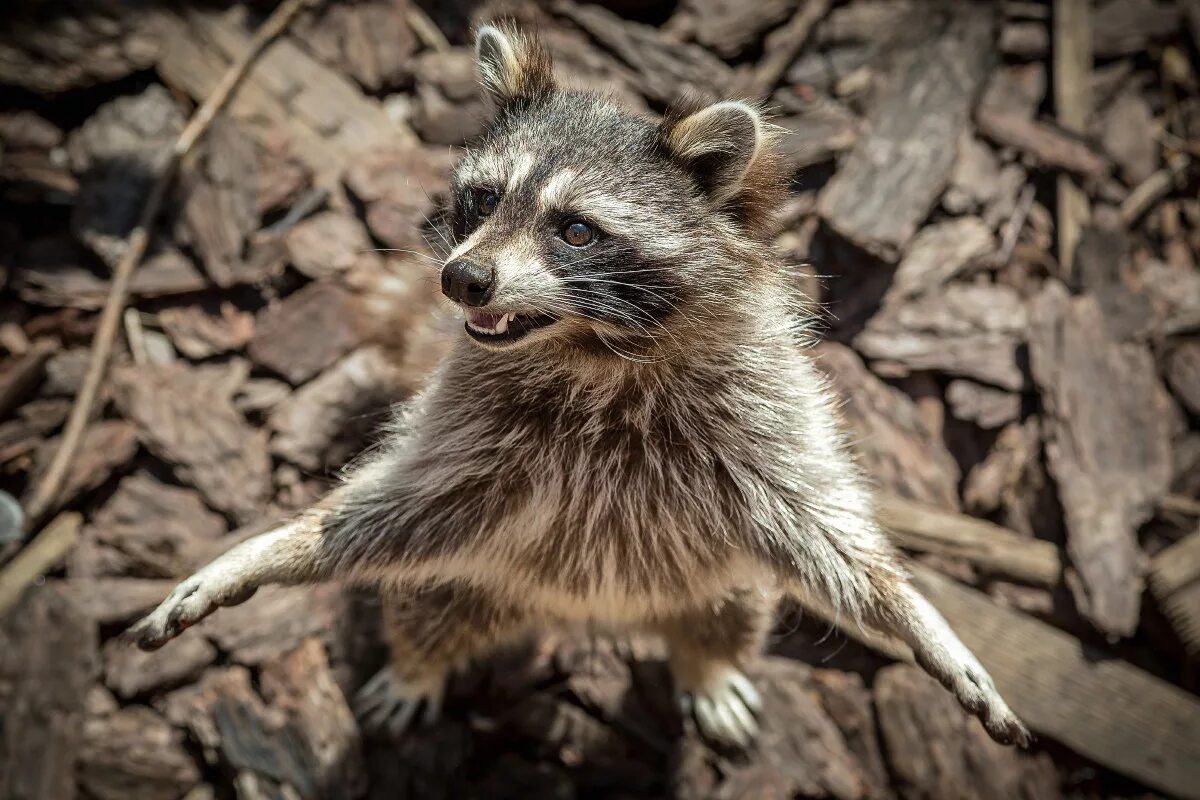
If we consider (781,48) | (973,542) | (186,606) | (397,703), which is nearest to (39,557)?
(186,606)

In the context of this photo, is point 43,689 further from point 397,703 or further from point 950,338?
point 950,338

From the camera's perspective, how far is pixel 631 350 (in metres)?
2.14

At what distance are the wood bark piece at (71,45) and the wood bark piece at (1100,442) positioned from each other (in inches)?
136

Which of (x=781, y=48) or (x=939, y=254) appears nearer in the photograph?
(x=939, y=254)

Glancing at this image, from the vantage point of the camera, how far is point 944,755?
2863 millimetres

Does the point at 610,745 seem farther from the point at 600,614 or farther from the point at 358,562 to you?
the point at 358,562

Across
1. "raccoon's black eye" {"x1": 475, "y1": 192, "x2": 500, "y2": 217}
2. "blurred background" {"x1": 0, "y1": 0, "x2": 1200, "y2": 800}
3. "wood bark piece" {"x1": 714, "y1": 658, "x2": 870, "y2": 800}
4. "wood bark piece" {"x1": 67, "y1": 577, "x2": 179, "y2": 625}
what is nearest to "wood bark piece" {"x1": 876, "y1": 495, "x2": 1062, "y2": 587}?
"blurred background" {"x1": 0, "y1": 0, "x2": 1200, "y2": 800}

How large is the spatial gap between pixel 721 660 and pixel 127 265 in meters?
2.45

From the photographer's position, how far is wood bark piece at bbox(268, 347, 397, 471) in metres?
3.16

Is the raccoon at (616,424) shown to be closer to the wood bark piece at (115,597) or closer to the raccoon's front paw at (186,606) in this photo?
the raccoon's front paw at (186,606)

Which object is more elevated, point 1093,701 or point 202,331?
point 202,331

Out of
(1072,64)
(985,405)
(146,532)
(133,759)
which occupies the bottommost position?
(133,759)

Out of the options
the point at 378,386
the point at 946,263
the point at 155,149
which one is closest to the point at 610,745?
the point at 378,386

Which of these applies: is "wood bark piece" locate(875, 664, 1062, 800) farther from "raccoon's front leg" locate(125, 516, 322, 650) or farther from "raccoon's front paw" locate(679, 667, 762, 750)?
"raccoon's front leg" locate(125, 516, 322, 650)
